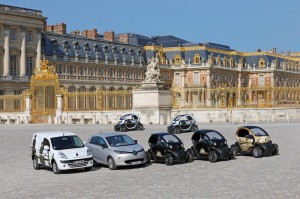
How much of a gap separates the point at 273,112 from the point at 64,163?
89.5 feet

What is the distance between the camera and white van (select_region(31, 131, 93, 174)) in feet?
57.0

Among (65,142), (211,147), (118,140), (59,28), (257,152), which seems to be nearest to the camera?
(65,142)

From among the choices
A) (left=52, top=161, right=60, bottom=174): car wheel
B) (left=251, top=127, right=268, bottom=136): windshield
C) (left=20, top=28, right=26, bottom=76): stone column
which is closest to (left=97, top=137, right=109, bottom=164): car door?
(left=52, top=161, right=60, bottom=174): car wheel

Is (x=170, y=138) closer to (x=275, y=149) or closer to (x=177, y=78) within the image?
(x=275, y=149)

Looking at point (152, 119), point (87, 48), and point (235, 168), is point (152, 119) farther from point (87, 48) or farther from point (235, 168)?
point (87, 48)

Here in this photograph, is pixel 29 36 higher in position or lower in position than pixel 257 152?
higher

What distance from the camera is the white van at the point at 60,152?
57.0 feet

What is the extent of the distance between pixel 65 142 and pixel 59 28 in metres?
67.7

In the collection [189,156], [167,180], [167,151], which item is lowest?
[167,180]

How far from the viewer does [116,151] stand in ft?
59.8

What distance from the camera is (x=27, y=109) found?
157ft

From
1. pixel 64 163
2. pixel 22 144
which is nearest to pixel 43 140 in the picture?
pixel 64 163

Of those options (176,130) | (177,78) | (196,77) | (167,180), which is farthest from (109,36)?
(167,180)

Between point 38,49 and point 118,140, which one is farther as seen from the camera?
point 38,49
